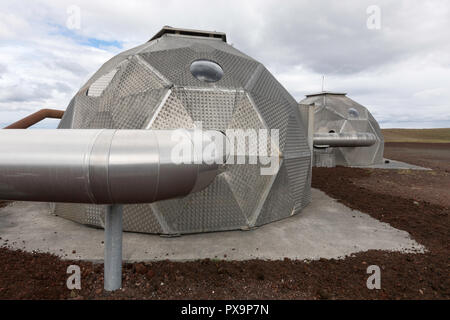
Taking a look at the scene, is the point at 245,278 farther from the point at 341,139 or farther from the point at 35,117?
the point at 35,117

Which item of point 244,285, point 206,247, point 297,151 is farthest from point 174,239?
point 297,151

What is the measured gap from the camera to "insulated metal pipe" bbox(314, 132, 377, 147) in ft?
55.1

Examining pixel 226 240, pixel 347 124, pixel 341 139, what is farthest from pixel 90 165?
pixel 347 124

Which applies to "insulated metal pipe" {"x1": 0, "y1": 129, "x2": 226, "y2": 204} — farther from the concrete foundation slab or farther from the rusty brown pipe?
the rusty brown pipe

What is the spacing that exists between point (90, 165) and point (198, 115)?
188 inches

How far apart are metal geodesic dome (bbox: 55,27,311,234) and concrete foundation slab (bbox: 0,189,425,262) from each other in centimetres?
44

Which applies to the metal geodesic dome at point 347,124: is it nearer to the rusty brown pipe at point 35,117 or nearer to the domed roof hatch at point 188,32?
the domed roof hatch at point 188,32

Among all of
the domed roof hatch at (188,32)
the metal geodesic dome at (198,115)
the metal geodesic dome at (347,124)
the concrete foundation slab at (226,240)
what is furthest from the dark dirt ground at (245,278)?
the metal geodesic dome at (347,124)

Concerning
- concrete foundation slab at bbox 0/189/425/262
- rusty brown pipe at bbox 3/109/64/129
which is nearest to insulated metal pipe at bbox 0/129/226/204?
concrete foundation slab at bbox 0/189/425/262

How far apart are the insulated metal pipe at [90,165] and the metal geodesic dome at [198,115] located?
12.5 ft

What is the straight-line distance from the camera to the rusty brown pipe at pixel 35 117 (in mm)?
15089

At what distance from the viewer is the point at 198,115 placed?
7.94 meters

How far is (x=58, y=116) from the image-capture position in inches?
703

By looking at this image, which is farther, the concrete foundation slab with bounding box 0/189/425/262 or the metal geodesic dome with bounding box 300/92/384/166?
the metal geodesic dome with bounding box 300/92/384/166
